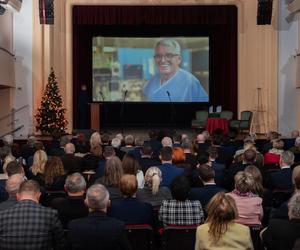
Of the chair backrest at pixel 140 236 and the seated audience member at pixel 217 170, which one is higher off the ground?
the seated audience member at pixel 217 170

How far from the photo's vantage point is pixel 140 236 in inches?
175

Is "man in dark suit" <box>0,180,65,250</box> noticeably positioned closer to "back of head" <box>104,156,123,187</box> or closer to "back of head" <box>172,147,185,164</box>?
"back of head" <box>104,156,123,187</box>

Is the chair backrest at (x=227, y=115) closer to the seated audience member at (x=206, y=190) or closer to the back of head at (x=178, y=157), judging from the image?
the back of head at (x=178, y=157)

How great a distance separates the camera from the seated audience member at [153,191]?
545 cm

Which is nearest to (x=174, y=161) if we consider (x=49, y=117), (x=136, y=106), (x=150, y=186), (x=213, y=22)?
(x=150, y=186)

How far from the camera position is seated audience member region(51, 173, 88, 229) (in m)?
4.66

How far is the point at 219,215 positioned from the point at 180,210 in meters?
1.05

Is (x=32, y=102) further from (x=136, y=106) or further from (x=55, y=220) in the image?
(x=55, y=220)

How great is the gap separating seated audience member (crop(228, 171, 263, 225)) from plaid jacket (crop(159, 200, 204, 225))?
0.40 m

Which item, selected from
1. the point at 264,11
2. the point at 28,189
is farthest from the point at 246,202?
the point at 264,11

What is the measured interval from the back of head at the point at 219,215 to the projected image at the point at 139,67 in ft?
52.3

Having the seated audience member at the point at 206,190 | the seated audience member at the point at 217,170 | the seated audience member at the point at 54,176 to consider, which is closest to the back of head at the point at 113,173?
the seated audience member at the point at 54,176

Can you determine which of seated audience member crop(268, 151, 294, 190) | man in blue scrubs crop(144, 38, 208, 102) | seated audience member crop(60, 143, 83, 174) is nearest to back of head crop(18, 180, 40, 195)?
seated audience member crop(60, 143, 83, 174)

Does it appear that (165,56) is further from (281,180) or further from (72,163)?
(281,180)
